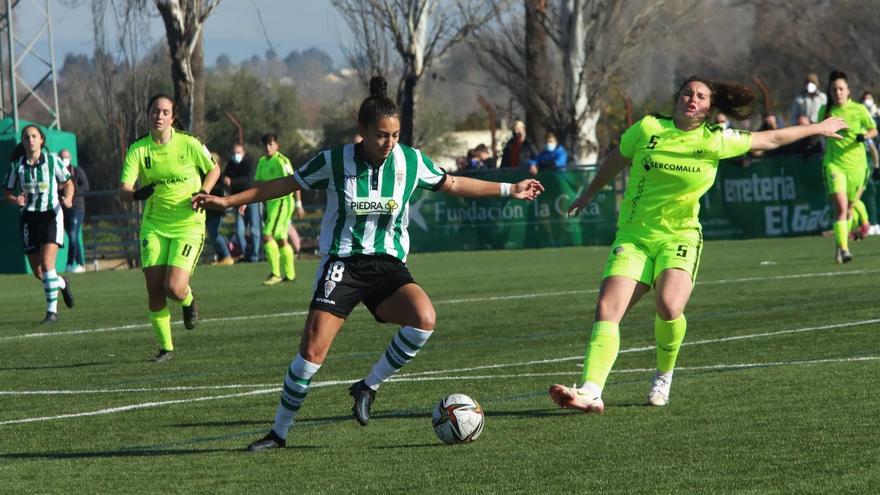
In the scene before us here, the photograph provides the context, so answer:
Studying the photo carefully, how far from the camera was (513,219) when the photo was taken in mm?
30609

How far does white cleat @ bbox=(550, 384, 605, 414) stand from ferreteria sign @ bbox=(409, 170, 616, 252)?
21.5 meters

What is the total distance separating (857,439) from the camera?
7.13 m

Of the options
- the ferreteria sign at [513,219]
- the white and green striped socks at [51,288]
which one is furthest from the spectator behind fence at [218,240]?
the white and green striped socks at [51,288]

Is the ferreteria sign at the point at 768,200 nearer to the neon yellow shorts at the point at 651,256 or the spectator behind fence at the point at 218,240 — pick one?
the spectator behind fence at the point at 218,240

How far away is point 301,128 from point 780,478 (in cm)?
7557

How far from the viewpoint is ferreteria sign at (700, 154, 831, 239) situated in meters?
27.6

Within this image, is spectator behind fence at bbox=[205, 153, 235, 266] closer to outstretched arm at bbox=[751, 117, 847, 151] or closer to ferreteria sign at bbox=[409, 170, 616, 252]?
ferreteria sign at bbox=[409, 170, 616, 252]

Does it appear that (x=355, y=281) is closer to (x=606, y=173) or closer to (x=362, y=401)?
Result: (x=362, y=401)

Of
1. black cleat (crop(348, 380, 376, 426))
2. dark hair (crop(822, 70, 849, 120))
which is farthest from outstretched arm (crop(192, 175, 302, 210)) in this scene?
dark hair (crop(822, 70, 849, 120))

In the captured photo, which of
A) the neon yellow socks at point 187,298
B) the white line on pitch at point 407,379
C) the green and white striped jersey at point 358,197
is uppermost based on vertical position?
the green and white striped jersey at point 358,197

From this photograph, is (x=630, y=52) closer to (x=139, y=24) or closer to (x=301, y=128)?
(x=139, y=24)

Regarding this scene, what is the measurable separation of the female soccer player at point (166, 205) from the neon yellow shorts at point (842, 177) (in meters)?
8.98

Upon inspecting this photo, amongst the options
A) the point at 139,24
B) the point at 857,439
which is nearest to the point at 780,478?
the point at 857,439

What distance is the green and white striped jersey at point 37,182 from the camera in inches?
666
